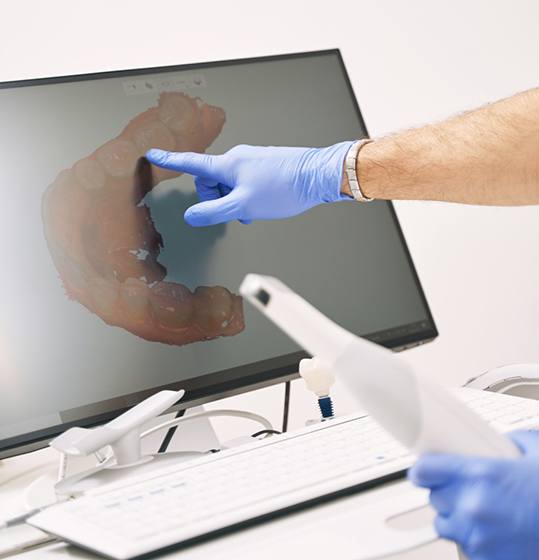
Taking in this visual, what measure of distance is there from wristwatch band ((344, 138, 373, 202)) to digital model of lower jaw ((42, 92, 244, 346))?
263mm

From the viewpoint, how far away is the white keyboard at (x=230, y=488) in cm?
67

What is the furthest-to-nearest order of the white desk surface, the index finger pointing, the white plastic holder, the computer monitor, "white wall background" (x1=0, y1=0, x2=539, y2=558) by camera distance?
1. "white wall background" (x1=0, y1=0, x2=539, y2=558)
2. the index finger pointing
3. the computer monitor
4. the white plastic holder
5. the white desk surface

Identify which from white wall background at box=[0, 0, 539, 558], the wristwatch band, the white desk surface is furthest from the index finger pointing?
white wall background at box=[0, 0, 539, 558]

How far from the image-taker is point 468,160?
128cm

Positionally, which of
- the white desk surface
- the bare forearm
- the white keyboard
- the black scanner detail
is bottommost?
the white desk surface

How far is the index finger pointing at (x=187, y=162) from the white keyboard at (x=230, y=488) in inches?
17.0

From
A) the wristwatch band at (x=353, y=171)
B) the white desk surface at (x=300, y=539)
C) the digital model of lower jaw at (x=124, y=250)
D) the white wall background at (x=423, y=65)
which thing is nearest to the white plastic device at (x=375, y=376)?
the white desk surface at (x=300, y=539)

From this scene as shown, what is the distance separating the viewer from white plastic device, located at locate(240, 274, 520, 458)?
0.51 m

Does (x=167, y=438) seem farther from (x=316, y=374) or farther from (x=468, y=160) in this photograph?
(x=468, y=160)

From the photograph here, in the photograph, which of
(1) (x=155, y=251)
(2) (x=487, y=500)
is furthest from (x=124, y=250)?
(2) (x=487, y=500)

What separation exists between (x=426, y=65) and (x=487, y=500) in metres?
1.90

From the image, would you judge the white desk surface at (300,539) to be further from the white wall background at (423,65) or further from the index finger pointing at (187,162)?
the white wall background at (423,65)

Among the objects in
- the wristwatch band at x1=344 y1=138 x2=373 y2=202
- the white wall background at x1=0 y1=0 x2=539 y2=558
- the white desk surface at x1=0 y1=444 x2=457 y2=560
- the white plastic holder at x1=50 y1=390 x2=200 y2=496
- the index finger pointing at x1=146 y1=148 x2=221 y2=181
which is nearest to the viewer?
the white desk surface at x1=0 y1=444 x2=457 y2=560

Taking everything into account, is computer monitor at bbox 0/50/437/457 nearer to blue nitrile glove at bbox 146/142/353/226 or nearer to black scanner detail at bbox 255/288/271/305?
blue nitrile glove at bbox 146/142/353/226
